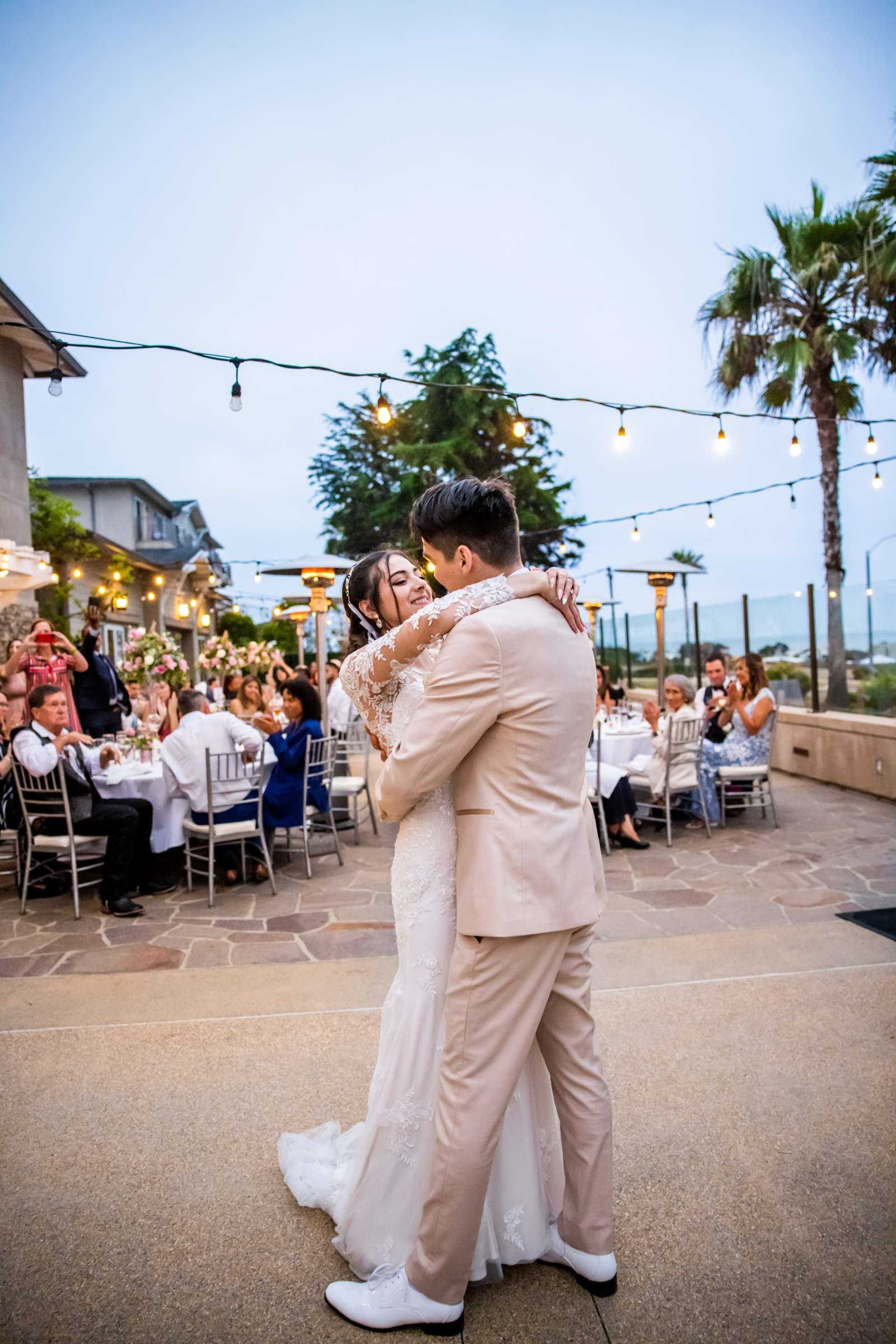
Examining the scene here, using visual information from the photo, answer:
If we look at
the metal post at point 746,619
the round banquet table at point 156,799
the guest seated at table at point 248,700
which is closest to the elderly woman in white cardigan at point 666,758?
the guest seated at table at point 248,700

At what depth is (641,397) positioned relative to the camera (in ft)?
245

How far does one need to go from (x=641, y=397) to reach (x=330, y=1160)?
3115 inches

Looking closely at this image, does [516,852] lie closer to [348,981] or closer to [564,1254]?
[564,1254]

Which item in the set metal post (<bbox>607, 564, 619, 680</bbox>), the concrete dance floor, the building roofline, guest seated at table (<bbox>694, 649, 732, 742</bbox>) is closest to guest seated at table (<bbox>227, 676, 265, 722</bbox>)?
the concrete dance floor

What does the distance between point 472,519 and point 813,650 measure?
9588 millimetres

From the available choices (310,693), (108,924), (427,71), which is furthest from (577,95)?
(108,924)

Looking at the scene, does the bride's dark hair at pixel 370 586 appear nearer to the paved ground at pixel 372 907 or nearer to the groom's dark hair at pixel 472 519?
the groom's dark hair at pixel 472 519

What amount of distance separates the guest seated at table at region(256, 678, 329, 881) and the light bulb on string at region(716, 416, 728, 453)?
14.7 feet

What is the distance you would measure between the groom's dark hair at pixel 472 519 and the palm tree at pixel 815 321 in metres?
11.3

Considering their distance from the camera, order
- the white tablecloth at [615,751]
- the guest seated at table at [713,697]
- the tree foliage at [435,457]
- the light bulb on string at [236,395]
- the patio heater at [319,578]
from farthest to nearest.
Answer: the tree foliage at [435,457] < the patio heater at [319,578] < the guest seated at table at [713,697] < the white tablecloth at [615,751] < the light bulb on string at [236,395]

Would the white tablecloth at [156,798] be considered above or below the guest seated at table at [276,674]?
below

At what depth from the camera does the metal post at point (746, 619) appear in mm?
11883

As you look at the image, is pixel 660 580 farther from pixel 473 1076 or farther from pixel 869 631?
pixel 473 1076

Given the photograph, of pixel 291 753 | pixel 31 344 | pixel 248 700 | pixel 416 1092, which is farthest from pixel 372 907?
pixel 31 344
